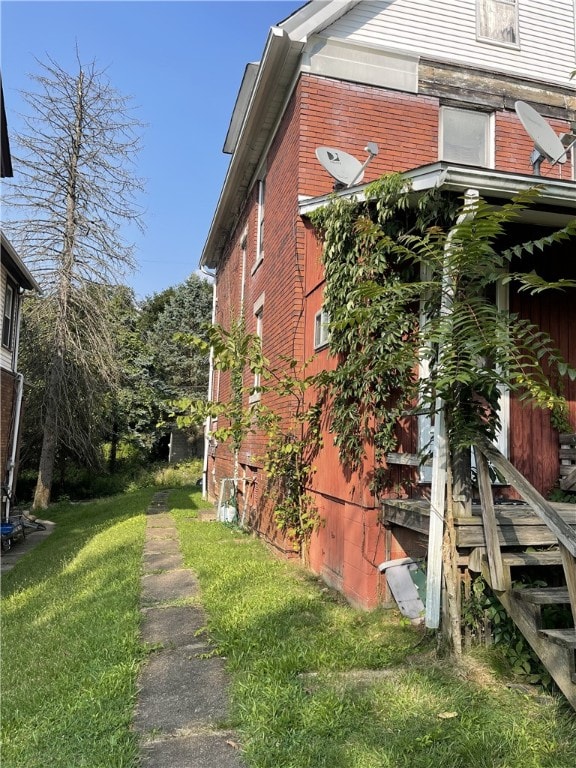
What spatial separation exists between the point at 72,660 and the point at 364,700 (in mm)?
2245

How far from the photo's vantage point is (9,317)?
14508mm

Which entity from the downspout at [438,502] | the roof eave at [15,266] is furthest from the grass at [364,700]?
the roof eave at [15,266]

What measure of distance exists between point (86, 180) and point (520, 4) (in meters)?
13.2

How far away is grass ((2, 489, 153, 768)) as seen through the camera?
308 centimetres

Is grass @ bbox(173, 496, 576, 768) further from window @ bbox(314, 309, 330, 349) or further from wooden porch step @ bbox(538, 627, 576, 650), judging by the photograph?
window @ bbox(314, 309, 330, 349)

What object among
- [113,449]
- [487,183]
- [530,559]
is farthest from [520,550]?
[113,449]

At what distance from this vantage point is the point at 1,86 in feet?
41.8

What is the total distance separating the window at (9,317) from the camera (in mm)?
14133

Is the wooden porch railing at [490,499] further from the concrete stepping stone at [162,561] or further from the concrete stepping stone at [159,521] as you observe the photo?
the concrete stepping stone at [159,521]

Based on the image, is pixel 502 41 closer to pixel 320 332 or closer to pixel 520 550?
pixel 320 332

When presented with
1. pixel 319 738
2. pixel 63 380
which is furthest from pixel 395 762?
pixel 63 380

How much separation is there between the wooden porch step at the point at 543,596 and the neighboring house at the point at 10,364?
1217 cm

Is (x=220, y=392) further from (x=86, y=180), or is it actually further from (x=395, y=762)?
(x=395, y=762)

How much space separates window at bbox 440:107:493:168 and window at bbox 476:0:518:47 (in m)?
1.27
